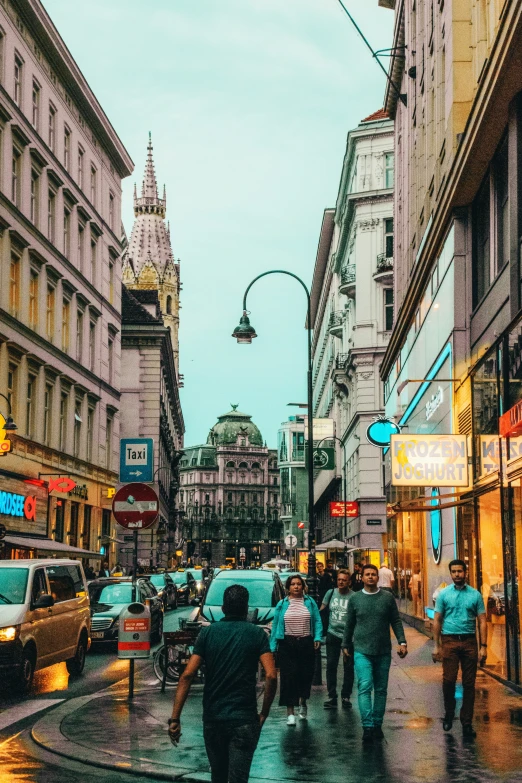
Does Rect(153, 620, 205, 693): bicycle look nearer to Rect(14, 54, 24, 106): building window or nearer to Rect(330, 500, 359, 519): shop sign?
Rect(14, 54, 24, 106): building window

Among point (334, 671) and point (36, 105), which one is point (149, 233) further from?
point (334, 671)

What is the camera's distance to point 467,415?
20594 mm

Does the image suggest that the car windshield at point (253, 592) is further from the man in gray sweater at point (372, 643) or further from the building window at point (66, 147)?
the building window at point (66, 147)

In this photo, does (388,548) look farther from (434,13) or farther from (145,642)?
(145,642)

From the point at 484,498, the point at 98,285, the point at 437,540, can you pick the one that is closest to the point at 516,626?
the point at 484,498

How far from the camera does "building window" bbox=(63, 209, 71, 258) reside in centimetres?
4728

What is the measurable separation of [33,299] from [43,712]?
29.1 meters

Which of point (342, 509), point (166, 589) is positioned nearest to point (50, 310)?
→ point (166, 589)

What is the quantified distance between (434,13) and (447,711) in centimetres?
1932

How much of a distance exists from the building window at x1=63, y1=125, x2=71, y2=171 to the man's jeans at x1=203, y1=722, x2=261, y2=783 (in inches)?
1675

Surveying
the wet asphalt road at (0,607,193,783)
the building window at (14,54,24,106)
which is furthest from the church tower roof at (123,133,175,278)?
the wet asphalt road at (0,607,193,783)

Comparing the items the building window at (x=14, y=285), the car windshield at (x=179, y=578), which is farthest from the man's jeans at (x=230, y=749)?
the car windshield at (x=179, y=578)

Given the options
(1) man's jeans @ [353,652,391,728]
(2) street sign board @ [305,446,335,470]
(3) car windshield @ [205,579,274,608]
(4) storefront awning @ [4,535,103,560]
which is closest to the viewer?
(1) man's jeans @ [353,652,391,728]

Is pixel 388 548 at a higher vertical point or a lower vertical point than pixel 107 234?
lower
